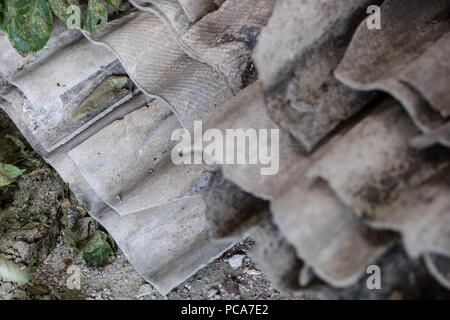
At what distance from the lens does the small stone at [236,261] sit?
4.75 ft

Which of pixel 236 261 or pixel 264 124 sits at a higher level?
pixel 264 124

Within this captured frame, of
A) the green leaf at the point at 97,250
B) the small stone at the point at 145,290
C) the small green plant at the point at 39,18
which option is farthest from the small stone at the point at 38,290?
the small green plant at the point at 39,18

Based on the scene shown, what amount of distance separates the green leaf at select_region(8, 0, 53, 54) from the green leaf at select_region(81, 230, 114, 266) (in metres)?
0.54

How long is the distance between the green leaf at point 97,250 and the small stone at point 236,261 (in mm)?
337

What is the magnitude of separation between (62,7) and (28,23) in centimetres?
9

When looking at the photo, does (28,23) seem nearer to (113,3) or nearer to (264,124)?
(113,3)

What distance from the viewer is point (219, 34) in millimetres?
1229

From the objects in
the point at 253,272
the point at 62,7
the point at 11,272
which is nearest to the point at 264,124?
the point at 253,272

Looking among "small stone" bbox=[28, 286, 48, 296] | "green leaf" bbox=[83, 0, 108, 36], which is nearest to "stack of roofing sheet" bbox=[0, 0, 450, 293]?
"green leaf" bbox=[83, 0, 108, 36]

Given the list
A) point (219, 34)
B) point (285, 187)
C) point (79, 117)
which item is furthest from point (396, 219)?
point (79, 117)

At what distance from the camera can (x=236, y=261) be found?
57.3 inches

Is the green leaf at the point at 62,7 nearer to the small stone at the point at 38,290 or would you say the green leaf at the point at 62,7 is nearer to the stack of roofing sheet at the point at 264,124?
the stack of roofing sheet at the point at 264,124

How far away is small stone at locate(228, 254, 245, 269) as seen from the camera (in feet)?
4.75
